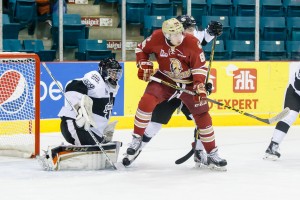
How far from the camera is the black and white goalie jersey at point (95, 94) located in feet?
18.5

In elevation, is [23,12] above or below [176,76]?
above

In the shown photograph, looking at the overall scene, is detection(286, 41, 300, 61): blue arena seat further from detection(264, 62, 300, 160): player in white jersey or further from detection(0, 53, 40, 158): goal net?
detection(0, 53, 40, 158): goal net

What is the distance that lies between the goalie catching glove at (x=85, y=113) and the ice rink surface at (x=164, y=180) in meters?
0.32

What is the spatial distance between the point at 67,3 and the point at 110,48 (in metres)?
0.74

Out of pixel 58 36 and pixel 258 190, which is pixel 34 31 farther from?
pixel 258 190

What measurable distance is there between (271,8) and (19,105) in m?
4.60

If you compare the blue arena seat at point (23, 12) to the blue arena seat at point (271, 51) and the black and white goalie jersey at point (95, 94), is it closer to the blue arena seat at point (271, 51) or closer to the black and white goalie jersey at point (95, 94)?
the blue arena seat at point (271, 51)

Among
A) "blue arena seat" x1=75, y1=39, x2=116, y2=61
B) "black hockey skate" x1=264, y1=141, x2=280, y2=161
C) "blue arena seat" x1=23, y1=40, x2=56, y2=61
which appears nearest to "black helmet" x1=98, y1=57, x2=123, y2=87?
"black hockey skate" x1=264, y1=141, x2=280, y2=161

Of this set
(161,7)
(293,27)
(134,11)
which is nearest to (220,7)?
(161,7)

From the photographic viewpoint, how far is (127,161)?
19.1 ft

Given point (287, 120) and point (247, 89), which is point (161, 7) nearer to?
point (247, 89)

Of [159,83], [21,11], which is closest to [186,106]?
[159,83]

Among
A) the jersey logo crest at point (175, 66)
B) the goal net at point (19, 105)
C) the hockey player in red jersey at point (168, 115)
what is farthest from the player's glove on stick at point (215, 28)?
the goal net at point (19, 105)

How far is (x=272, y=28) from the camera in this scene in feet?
34.3
